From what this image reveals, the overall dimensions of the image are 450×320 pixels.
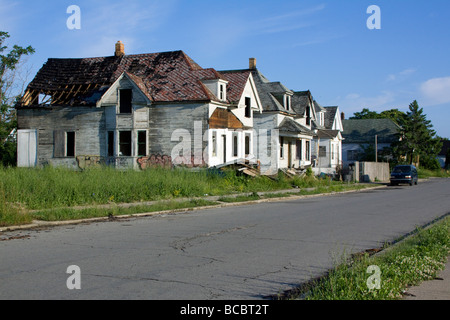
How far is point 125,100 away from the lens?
3253 centimetres

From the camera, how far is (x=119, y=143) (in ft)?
107

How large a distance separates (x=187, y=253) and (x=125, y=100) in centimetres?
2500

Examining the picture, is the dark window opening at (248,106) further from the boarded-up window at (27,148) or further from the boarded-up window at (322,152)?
the boarded-up window at (322,152)

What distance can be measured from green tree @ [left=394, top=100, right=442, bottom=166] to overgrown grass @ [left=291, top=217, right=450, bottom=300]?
5443 cm

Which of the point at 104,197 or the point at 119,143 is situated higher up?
the point at 119,143

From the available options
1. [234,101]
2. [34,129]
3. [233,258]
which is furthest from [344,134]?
[233,258]

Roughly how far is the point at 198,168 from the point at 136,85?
7.06m

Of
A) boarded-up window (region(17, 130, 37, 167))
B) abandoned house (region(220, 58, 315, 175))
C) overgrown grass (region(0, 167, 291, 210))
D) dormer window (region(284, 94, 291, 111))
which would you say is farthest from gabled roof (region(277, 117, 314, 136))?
boarded-up window (region(17, 130, 37, 167))

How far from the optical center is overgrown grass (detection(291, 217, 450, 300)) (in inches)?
223

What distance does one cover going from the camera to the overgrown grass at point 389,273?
5656 mm

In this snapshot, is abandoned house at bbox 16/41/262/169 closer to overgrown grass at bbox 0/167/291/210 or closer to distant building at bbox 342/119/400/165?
overgrown grass at bbox 0/167/291/210

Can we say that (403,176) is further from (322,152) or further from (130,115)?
(130,115)
